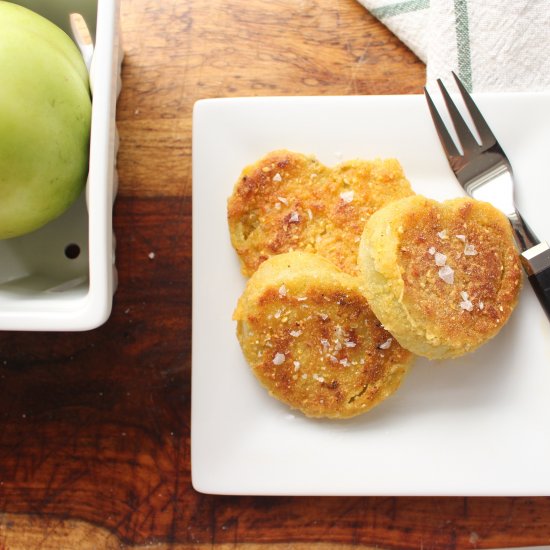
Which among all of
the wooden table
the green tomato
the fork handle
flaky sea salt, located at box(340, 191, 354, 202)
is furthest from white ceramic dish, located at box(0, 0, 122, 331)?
the fork handle

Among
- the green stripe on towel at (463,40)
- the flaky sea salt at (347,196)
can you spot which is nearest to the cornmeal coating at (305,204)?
the flaky sea salt at (347,196)

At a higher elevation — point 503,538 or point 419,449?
point 419,449

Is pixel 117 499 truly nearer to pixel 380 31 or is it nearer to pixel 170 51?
pixel 170 51

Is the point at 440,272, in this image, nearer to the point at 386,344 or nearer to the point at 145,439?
the point at 386,344

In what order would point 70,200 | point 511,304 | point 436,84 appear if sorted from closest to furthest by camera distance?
1. point 70,200
2. point 511,304
3. point 436,84

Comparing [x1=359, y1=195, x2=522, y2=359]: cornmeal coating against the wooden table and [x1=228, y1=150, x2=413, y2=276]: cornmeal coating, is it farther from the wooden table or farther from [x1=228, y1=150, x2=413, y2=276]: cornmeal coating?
the wooden table

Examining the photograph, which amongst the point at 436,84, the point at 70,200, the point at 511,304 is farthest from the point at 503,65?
the point at 70,200

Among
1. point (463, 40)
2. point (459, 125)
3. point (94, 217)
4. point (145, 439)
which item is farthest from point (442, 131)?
point (145, 439)
